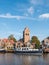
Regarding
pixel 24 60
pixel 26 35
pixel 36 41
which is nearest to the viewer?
Answer: pixel 24 60

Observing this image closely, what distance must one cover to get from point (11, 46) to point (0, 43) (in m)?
8.23

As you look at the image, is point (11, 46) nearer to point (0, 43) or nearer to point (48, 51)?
point (0, 43)

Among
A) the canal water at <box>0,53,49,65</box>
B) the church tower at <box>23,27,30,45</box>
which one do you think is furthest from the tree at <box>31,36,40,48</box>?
the canal water at <box>0,53,49,65</box>

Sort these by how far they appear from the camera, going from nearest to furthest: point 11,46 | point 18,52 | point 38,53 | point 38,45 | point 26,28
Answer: point 38,53 → point 18,52 → point 38,45 → point 11,46 → point 26,28

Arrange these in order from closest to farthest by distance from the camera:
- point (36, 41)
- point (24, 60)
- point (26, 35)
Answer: point (24, 60), point (36, 41), point (26, 35)

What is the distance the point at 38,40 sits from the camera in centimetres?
14050

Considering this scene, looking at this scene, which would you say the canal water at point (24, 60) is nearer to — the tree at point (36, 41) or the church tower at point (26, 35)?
the tree at point (36, 41)

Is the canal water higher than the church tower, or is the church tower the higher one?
the church tower

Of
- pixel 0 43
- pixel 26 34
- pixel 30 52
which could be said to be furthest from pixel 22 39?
pixel 30 52

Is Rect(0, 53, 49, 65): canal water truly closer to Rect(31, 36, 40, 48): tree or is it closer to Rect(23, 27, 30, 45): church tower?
Rect(31, 36, 40, 48): tree

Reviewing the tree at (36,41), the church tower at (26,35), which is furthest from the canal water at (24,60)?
the church tower at (26,35)

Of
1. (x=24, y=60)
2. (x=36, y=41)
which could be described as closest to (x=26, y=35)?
(x=36, y=41)

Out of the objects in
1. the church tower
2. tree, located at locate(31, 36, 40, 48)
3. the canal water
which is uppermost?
the church tower

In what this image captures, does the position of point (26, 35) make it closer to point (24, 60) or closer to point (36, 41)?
point (36, 41)
